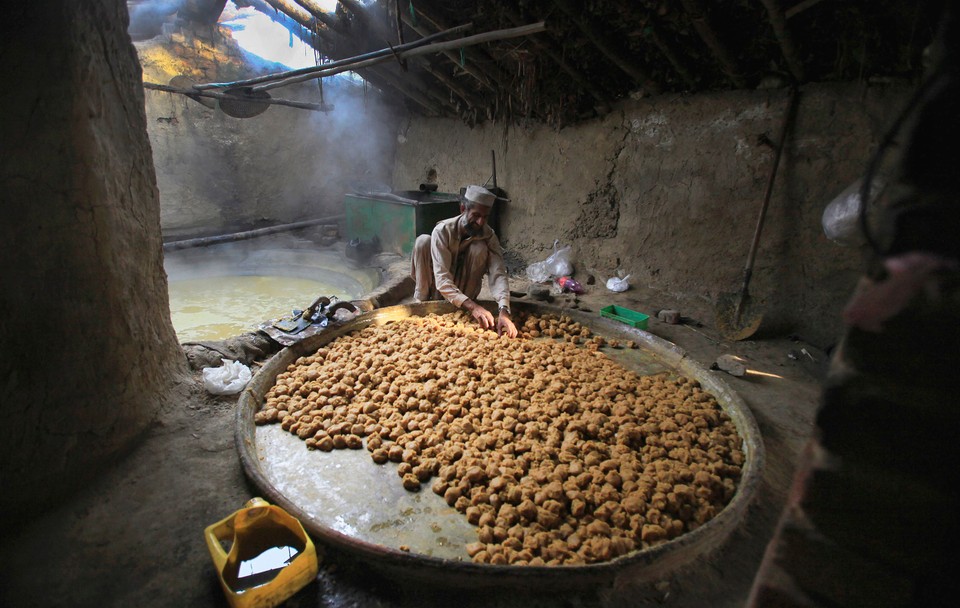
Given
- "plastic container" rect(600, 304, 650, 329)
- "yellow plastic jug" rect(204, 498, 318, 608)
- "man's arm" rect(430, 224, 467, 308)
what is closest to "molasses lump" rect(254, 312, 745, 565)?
"man's arm" rect(430, 224, 467, 308)

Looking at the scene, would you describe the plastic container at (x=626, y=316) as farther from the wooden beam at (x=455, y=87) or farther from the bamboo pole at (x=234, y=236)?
the bamboo pole at (x=234, y=236)

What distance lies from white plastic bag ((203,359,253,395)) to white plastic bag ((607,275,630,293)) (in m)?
3.78

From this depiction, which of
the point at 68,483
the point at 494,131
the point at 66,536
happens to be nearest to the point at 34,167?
the point at 68,483

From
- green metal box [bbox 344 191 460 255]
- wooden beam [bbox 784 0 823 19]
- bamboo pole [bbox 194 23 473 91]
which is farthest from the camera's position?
green metal box [bbox 344 191 460 255]

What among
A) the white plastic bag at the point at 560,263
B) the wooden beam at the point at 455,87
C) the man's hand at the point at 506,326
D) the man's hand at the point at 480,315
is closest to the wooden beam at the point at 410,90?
the wooden beam at the point at 455,87

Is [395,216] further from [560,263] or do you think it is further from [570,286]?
[570,286]

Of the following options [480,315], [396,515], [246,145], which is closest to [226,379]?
[396,515]

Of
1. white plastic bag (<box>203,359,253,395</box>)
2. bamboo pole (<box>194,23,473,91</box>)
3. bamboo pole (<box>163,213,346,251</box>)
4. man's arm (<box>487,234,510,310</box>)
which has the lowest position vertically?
white plastic bag (<box>203,359,253,395</box>)

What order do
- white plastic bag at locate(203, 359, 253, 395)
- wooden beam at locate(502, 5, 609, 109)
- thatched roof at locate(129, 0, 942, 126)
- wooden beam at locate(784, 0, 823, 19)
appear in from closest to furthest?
white plastic bag at locate(203, 359, 253, 395) → wooden beam at locate(784, 0, 823, 19) → thatched roof at locate(129, 0, 942, 126) → wooden beam at locate(502, 5, 609, 109)

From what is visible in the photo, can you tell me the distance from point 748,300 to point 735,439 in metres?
2.22

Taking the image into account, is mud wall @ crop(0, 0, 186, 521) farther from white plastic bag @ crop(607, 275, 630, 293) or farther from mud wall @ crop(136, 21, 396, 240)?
mud wall @ crop(136, 21, 396, 240)

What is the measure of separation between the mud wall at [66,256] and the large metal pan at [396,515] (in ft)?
1.92

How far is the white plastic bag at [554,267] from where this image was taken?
5.78 m

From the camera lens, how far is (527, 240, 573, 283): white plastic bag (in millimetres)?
5781
